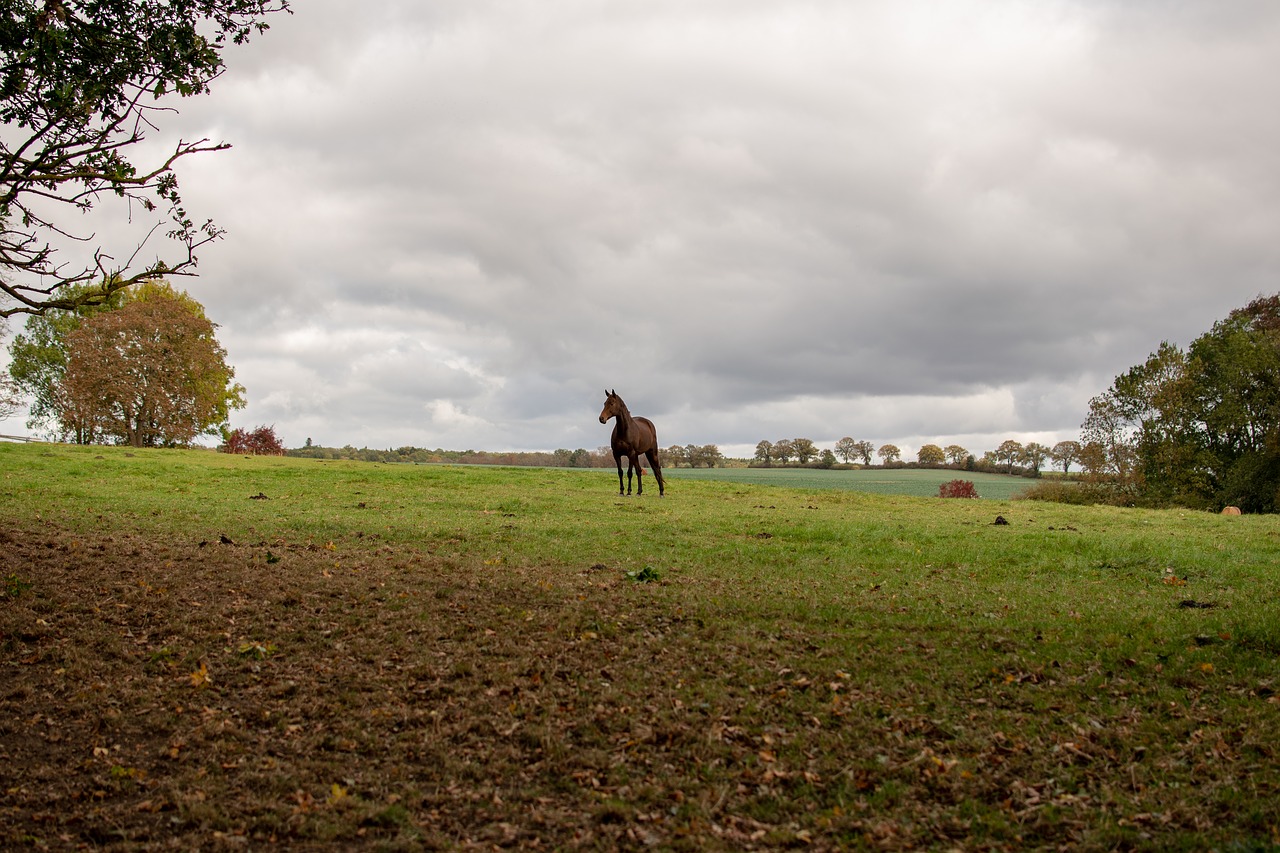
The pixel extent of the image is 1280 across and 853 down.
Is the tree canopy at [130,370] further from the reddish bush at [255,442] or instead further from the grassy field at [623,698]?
the grassy field at [623,698]

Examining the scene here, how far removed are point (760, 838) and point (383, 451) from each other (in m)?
82.5

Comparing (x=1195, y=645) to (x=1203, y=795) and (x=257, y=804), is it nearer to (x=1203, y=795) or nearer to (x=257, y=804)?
(x=1203, y=795)

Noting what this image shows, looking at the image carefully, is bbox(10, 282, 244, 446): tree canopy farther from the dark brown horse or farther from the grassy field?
the grassy field

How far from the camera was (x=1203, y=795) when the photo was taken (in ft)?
20.8

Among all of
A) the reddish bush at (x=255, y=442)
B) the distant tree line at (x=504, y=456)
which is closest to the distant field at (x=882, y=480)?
the distant tree line at (x=504, y=456)

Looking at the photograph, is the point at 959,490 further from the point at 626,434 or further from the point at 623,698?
the point at 623,698

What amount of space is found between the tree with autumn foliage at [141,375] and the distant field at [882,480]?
35.8 meters

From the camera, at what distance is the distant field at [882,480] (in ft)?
202

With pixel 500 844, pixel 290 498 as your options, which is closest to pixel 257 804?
pixel 500 844

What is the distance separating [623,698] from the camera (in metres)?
8.02

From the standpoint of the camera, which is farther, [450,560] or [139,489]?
[139,489]

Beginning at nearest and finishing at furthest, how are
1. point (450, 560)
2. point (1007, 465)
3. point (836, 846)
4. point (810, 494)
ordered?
point (836, 846) < point (450, 560) < point (810, 494) < point (1007, 465)

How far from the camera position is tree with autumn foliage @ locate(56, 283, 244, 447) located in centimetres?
4925

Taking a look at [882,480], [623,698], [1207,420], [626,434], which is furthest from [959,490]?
[623,698]
